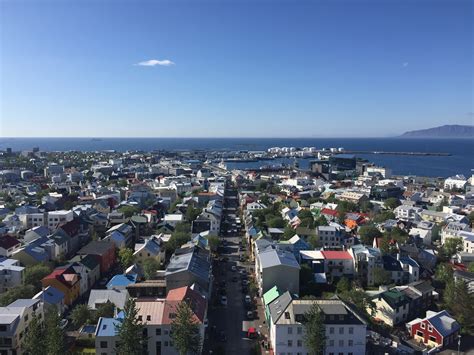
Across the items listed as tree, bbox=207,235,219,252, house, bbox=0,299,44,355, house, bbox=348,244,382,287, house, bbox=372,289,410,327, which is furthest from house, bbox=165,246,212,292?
house, bbox=348,244,382,287

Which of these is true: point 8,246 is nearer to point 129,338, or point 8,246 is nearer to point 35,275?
point 35,275

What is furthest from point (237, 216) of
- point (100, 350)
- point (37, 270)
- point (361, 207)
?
point (100, 350)

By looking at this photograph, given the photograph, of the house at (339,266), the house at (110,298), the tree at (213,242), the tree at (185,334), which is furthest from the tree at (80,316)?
the house at (339,266)

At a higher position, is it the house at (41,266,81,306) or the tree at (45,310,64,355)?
the tree at (45,310,64,355)

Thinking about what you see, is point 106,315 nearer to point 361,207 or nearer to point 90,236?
point 90,236

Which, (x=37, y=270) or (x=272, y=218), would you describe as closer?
(x=37, y=270)

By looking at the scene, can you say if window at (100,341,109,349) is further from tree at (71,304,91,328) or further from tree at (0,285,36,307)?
tree at (0,285,36,307)
